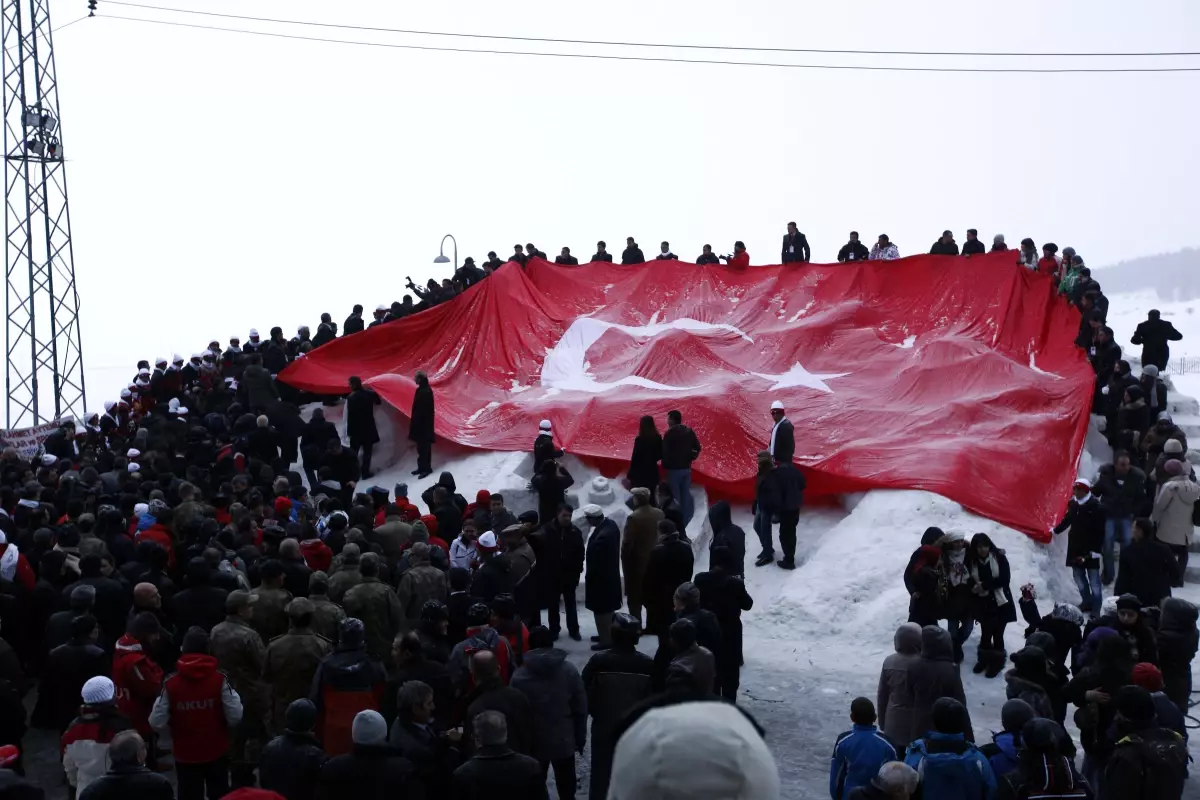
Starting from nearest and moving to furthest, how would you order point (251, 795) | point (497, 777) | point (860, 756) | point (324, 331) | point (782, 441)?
point (251, 795) → point (497, 777) → point (860, 756) → point (782, 441) → point (324, 331)

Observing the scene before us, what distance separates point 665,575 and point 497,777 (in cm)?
425

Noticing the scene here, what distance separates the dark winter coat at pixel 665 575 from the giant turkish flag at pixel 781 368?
404 cm

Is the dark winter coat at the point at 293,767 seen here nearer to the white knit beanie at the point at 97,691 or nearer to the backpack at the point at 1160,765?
the white knit beanie at the point at 97,691

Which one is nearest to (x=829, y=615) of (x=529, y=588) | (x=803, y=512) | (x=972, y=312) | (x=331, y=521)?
(x=803, y=512)

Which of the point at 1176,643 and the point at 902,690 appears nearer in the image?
the point at 902,690

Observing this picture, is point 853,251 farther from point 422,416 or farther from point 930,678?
point 930,678

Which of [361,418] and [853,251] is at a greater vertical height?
[853,251]

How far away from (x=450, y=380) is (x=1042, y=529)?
828 centimetres

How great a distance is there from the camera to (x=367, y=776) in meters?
5.86

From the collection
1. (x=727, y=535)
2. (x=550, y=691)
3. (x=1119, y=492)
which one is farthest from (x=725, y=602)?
(x=1119, y=492)

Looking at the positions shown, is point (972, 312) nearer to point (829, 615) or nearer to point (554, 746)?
point (829, 615)

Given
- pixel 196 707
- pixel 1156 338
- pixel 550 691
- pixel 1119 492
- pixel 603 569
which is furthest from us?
pixel 1156 338

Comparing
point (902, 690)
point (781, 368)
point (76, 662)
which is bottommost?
point (902, 690)

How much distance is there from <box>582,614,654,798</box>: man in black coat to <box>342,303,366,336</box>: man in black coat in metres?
12.1
